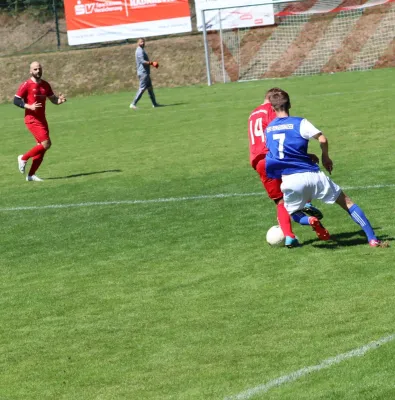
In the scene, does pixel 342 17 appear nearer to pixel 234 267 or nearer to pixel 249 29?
pixel 249 29

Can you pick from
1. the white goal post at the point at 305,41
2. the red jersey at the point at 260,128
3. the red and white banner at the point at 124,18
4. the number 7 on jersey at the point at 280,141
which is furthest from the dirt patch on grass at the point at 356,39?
the number 7 on jersey at the point at 280,141

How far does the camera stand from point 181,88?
3916 cm

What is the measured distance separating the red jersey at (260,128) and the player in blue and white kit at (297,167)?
653 mm

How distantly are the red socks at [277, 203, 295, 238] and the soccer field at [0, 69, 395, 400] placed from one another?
0.21m

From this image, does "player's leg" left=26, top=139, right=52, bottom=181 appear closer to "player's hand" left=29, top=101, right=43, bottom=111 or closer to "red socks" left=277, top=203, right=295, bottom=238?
"player's hand" left=29, top=101, right=43, bottom=111

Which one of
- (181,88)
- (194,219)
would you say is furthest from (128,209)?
(181,88)

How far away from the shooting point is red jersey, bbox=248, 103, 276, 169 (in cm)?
1092

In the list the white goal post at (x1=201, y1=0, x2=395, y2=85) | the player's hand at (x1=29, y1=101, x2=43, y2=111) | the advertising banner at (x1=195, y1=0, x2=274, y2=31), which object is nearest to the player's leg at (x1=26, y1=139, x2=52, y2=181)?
the player's hand at (x1=29, y1=101, x2=43, y2=111)

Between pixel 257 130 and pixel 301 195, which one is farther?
pixel 257 130

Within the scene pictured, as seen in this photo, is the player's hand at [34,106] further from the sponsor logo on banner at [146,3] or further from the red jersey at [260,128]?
the sponsor logo on banner at [146,3]

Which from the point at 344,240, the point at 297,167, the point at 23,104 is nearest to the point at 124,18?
the point at 23,104

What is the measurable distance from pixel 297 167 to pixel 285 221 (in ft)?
2.39

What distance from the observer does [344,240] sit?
35.0ft

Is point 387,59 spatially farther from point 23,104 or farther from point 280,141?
point 280,141
